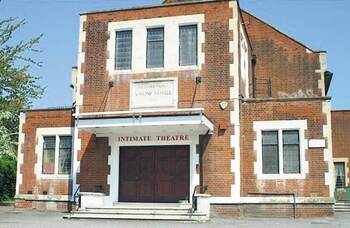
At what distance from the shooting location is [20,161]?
21688mm

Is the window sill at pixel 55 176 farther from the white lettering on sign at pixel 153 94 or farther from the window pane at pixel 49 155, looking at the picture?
the white lettering on sign at pixel 153 94

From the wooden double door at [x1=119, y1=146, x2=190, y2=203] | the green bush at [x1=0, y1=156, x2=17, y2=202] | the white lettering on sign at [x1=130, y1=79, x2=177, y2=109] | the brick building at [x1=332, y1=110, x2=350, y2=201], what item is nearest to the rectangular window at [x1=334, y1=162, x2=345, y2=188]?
the brick building at [x1=332, y1=110, x2=350, y2=201]

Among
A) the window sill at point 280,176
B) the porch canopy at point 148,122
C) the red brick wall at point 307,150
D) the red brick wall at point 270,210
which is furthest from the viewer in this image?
the window sill at point 280,176

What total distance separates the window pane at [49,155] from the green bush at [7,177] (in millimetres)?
9350

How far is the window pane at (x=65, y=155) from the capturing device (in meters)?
21.0

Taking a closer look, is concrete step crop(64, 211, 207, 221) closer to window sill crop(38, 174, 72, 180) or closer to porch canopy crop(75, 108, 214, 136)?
porch canopy crop(75, 108, 214, 136)

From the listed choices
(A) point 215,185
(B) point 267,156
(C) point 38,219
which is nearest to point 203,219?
(A) point 215,185

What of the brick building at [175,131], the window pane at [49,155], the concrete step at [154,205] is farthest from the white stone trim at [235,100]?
the window pane at [49,155]

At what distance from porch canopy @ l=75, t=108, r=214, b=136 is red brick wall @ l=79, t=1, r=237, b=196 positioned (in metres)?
0.70

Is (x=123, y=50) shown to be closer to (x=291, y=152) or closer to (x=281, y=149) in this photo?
(x=281, y=149)

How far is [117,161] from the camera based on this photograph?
19922 mm

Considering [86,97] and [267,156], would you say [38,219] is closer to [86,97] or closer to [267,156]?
[86,97]

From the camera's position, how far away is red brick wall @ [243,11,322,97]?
25094mm

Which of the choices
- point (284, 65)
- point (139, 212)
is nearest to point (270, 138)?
point (139, 212)
